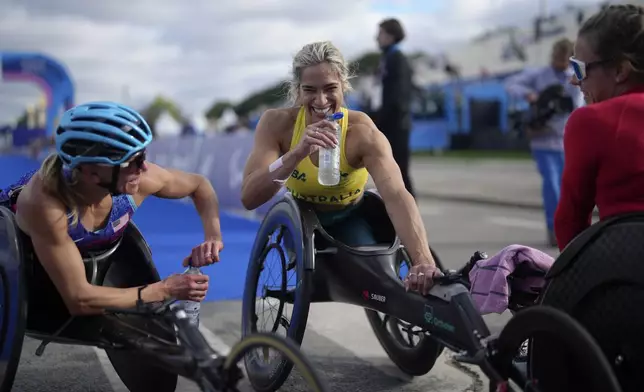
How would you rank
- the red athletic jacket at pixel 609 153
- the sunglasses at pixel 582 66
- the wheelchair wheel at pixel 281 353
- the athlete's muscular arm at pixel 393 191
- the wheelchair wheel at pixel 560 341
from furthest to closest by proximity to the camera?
the athlete's muscular arm at pixel 393 191, the sunglasses at pixel 582 66, the red athletic jacket at pixel 609 153, the wheelchair wheel at pixel 281 353, the wheelchair wheel at pixel 560 341

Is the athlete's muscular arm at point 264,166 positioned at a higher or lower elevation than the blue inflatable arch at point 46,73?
higher

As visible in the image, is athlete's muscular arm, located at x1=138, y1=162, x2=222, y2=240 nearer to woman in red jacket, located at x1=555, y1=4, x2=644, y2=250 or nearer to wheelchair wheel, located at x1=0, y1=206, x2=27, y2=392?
wheelchair wheel, located at x1=0, y1=206, x2=27, y2=392

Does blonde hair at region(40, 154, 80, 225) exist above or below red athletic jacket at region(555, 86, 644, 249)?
→ below

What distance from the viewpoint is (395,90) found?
30.3 ft

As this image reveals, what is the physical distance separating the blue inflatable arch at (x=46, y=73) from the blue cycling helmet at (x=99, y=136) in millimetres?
43782

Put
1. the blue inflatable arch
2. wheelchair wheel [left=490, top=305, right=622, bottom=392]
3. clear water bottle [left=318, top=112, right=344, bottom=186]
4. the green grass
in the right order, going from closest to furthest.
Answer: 1. wheelchair wheel [left=490, top=305, right=622, bottom=392]
2. clear water bottle [left=318, top=112, right=344, bottom=186]
3. the green grass
4. the blue inflatable arch

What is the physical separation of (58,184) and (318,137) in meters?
1.16

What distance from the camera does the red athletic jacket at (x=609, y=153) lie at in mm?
2584

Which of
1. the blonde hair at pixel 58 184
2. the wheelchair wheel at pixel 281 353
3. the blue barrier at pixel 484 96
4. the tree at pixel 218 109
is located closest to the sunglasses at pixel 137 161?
the blonde hair at pixel 58 184

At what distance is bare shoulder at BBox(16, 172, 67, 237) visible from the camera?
3.00 metres

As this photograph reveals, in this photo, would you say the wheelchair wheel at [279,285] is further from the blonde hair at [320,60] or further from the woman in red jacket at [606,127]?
the woman in red jacket at [606,127]

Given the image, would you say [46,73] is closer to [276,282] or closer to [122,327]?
[276,282]

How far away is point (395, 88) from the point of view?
9.24 m

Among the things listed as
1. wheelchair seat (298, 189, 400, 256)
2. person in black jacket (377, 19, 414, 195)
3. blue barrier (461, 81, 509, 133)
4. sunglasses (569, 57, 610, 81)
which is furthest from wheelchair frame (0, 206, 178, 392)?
blue barrier (461, 81, 509, 133)
